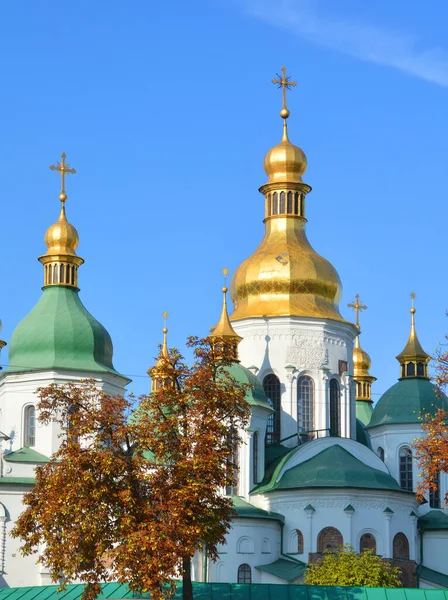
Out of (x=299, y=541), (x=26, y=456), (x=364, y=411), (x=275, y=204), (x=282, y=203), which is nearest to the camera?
(x=299, y=541)

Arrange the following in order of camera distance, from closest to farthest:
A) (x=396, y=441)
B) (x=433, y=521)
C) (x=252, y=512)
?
(x=252, y=512) < (x=433, y=521) < (x=396, y=441)

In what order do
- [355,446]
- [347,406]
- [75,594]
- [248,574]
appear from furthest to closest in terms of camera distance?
[347,406], [355,446], [248,574], [75,594]

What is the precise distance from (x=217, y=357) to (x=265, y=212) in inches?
998

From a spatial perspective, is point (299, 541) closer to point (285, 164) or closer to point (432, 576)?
point (432, 576)

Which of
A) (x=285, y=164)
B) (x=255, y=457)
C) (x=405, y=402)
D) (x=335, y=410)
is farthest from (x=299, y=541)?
(x=285, y=164)

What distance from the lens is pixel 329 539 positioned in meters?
45.9

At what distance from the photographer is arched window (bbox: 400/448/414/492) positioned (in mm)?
53469

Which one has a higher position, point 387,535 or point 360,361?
point 360,361

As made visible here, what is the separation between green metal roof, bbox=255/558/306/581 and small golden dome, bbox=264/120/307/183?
16.2 m

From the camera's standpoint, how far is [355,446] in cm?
4947

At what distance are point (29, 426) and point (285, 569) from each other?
1050cm

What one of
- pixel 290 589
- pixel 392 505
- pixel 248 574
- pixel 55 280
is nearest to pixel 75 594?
pixel 290 589

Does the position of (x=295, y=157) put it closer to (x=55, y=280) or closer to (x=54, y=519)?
(x=55, y=280)

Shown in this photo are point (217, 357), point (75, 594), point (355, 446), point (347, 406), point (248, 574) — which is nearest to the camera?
point (217, 357)
